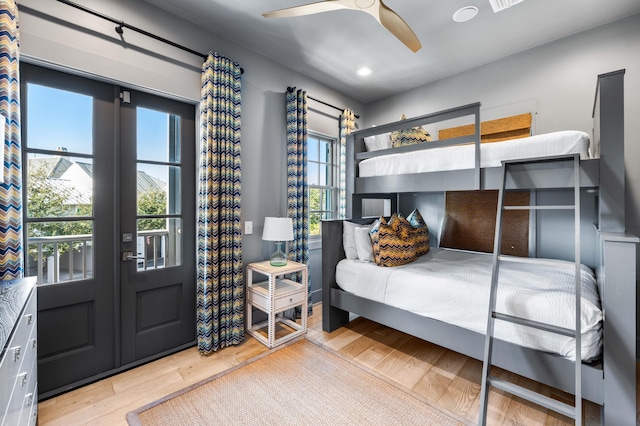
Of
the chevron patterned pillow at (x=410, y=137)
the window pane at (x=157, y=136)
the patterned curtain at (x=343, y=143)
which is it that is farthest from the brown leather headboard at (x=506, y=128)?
the window pane at (x=157, y=136)

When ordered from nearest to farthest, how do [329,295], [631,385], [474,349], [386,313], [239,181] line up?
Answer: [631,385], [474,349], [386,313], [239,181], [329,295]

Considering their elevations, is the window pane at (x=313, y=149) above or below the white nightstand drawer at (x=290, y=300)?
above

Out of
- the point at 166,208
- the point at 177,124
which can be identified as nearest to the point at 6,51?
the point at 177,124

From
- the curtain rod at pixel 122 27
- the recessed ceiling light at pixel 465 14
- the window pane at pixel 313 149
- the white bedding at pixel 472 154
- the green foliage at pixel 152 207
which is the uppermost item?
the recessed ceiling light at pixel 465 14

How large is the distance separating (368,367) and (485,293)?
3.43 feet

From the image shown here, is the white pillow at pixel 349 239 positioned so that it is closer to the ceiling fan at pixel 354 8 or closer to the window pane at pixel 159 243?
the window pane at pixel 159 243

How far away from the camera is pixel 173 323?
7.72ft

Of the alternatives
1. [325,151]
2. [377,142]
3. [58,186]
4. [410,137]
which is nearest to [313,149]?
[325,151]

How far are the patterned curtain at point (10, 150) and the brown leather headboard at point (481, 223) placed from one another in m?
3.81

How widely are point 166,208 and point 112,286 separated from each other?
71cm

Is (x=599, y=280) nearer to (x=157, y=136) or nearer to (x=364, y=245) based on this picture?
(x=364, y=245)

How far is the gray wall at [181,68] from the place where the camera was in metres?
1.75

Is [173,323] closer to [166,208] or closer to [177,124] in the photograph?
[166,208]

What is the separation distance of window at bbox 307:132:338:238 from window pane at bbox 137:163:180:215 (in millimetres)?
1651
